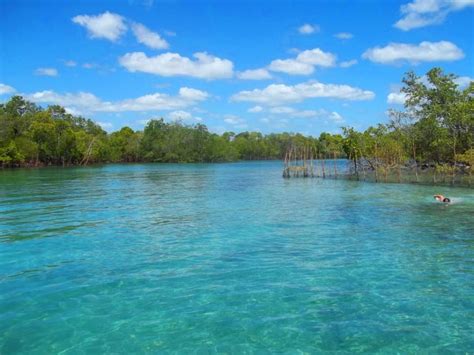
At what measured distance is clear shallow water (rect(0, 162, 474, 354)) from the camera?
795 centimetres

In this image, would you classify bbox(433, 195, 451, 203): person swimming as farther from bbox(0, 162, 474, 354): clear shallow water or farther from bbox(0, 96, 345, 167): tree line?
bbox(0, 96, 345, 167): tree line

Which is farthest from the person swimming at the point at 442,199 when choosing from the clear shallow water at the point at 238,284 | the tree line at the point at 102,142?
the tree line at the point at 102,142

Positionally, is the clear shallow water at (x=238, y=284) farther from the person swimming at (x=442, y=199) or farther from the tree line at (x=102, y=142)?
the tree line at (x=102, y=142)

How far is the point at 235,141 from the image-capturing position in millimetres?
181500

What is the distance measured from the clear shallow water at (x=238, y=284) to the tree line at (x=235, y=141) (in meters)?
25.5

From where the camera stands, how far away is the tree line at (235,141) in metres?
45.8

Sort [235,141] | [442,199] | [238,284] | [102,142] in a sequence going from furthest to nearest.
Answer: [235,141] → [102,142] → [442,199] → [238,284]

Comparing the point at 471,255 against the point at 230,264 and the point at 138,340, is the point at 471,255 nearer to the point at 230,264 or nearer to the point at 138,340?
the point at 230,264

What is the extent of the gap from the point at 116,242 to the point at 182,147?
121 meters

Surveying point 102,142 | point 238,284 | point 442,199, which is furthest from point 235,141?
point 238,284

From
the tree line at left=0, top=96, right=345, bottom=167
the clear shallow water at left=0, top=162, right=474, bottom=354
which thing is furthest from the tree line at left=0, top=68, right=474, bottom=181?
the clear shallow water at left=0, top=162, right=474, bottom=354

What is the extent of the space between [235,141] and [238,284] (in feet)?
563

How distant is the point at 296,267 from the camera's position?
12.4 meters

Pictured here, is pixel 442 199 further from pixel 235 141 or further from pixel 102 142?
pixel 235 141
